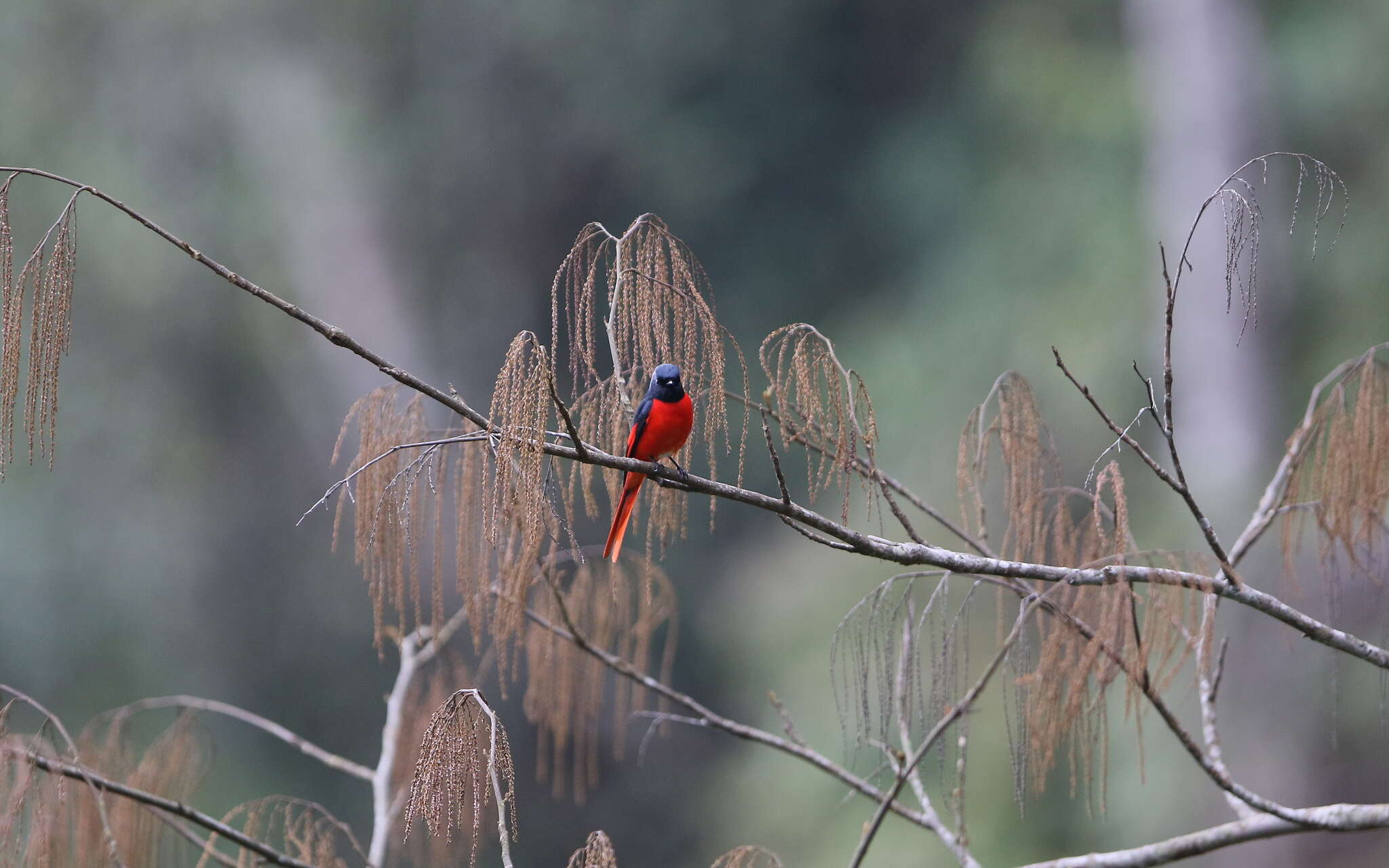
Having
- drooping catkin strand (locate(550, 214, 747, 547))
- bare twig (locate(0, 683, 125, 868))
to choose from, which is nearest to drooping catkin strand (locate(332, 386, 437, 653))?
drooping catkin strand (locate(550, 214, 747, 547))

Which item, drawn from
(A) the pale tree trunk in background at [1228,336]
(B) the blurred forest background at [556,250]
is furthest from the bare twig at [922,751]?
(B) the blurred forest background at [556,250]

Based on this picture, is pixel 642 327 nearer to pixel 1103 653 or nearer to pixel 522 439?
pixel 522 439

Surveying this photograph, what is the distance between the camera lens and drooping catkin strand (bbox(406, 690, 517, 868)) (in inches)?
67.4

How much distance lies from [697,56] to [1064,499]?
30.2 feet

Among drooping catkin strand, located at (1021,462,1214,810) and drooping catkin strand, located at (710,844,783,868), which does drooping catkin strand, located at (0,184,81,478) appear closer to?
drooping catkin strand, located at (710,844,783,868)

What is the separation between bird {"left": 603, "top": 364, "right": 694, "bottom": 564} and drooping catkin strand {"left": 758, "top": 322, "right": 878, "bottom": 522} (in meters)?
0.92

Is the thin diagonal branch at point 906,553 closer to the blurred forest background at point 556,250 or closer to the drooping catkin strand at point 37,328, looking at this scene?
the drooping catkin strand at point 37,328

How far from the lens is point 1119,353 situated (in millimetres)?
8211

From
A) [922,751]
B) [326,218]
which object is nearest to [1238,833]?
[922,751]

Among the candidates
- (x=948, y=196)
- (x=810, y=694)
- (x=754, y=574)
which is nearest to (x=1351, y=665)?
(x=810, y=694)

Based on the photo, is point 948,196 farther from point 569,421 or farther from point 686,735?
point 569,421

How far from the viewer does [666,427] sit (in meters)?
3.17

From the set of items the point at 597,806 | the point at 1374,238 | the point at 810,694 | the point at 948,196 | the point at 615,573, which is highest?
the point at 948,196

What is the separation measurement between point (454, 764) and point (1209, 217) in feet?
21.2
